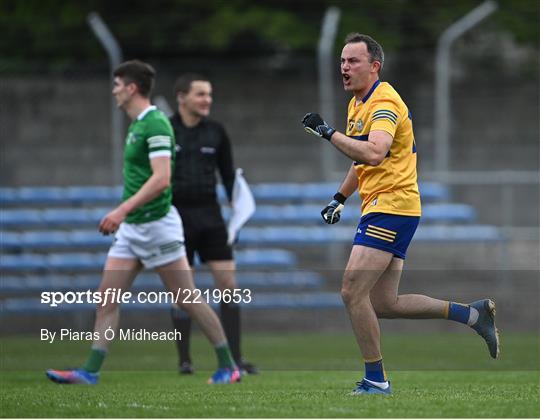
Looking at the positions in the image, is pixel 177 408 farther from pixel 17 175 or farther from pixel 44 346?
pixel 17 175

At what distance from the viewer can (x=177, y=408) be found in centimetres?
661

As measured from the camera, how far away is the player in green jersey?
909 centimetres

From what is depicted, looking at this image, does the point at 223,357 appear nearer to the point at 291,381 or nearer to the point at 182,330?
the point at 291,381

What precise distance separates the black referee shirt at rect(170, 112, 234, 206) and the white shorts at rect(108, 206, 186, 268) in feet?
4.11

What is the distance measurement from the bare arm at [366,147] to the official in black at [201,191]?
11.5ft

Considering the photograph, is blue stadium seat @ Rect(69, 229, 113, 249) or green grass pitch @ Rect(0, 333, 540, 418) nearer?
green grass pitch @ Rect(0, 333, 540, 418)

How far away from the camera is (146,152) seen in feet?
29.9

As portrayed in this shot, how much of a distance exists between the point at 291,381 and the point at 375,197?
2.37m

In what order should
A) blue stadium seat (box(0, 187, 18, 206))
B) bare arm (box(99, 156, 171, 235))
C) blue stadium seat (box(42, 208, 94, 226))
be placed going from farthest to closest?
blue stadium seat (box(0, 187, 18, 206)) < blue stadium seat (box(42, 208, 94, 226)) < bare arm (box(99, 156, 171, 235))

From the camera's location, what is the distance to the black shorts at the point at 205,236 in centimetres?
1047

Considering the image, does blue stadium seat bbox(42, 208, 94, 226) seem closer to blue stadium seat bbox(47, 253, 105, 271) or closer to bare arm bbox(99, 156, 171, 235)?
blue stadium seat bbox(47, 253, 105, 271)

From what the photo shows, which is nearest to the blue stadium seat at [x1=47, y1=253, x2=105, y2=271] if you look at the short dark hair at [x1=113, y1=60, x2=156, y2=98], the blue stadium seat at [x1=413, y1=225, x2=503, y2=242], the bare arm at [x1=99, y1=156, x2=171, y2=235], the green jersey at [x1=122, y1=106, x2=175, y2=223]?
the blue stadium seat at [x1=413, y1=225, x2=503, y2=242]

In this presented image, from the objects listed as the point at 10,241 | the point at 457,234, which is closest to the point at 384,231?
the point at 457,234

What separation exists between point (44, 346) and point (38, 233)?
3.89 meters
